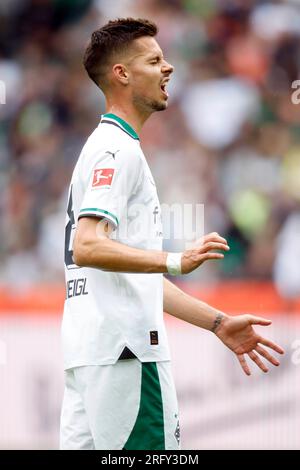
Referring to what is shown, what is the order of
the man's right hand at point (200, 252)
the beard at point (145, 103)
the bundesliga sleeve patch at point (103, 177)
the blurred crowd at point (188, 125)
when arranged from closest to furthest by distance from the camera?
the man's right hand at point (200, 252), the bundesliga sleeve patch at point (103, 177), the beard at point (145, 103), the blurred crowd at point (188, 125)

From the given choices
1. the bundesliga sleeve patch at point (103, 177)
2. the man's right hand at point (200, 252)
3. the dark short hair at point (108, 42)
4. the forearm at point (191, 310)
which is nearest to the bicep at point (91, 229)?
the bundesliga sleeve patch at point (103, 177)

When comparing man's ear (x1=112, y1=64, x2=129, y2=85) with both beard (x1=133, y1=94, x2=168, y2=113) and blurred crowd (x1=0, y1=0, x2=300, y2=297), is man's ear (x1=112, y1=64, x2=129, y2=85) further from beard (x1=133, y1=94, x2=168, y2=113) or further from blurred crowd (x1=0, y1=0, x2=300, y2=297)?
blurred crowd (x1=0, y1=0, x2=300, y2=297)

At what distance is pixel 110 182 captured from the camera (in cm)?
356

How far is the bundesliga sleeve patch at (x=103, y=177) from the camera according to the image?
355 cm

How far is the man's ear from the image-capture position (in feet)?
13.1

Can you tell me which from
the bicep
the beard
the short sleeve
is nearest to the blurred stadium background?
the beard

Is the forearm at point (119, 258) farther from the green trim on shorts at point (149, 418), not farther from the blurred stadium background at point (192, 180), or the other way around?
the blurred stadium background at point (192, 180)

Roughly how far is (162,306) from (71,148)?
18.1 feet

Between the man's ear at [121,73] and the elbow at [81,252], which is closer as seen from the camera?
the elbow at [81,252]

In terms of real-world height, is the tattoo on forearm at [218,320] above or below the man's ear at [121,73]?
below

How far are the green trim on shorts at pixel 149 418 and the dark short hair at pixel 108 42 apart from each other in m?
1.23

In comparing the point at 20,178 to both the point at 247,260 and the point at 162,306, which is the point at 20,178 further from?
the point at 162,306

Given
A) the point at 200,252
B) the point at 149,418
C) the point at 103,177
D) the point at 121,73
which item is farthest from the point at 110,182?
the point at 149,418

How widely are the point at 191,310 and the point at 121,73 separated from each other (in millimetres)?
1005
